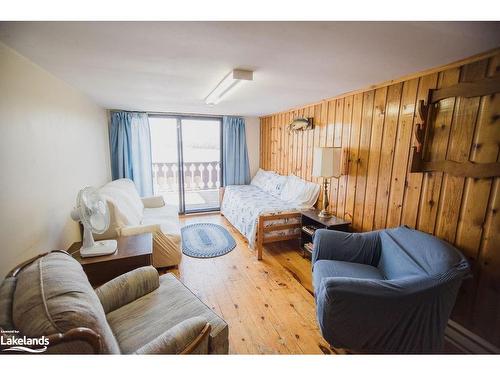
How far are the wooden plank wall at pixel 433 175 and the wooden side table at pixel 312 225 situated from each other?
18 centimetres

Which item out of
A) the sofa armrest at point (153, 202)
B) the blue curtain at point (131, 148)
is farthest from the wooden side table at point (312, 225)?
the blue curtain at point (131, 148)

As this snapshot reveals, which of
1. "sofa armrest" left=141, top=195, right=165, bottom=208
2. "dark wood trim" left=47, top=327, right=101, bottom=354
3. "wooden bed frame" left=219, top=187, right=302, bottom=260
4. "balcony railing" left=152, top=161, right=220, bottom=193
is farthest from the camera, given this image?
"balcony railing" left=152, top=161, right=220, bottom=193

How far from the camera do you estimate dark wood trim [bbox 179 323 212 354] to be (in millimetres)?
1010

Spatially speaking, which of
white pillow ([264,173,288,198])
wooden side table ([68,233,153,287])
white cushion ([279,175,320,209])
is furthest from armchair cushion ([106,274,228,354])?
white pillow ([264,173,288,198])

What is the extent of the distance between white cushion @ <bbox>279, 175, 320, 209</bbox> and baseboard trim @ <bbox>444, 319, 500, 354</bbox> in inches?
71.7

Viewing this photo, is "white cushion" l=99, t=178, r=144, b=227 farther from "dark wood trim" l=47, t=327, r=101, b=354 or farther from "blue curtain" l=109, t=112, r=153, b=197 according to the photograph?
"dark wood trim" l=47, t=327, r=101, b=354

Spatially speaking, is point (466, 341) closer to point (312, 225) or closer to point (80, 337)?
point (312, 225)

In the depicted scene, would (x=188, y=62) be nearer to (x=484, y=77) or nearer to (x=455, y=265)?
(x=484, y=77)

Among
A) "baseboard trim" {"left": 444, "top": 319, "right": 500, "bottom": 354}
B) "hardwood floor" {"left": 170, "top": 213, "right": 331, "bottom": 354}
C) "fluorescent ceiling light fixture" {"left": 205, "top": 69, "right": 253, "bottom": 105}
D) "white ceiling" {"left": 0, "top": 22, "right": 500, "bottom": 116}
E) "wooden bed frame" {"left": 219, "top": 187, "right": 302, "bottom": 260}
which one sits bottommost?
"hardwood floor" {"left": 170, "top": 213, "right": 331, "bottom": 354}

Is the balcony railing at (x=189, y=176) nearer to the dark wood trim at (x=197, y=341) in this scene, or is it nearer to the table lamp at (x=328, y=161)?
the table lamp at (x=328, y=161)

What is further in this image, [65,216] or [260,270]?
[260,270]
